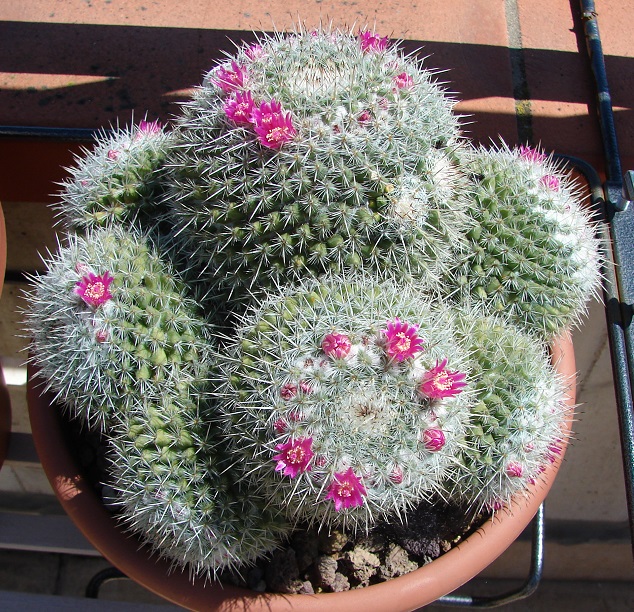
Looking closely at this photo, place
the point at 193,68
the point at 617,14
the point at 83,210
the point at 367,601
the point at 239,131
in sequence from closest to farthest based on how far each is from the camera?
the point at 239,131
the point at 367,601
the point at 83,210
the point at 193,68
the point at 617,14

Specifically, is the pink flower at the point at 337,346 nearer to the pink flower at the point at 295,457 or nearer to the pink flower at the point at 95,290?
the pink flower at the point at 295,457

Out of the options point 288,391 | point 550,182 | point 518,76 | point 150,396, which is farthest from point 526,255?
point 518,76

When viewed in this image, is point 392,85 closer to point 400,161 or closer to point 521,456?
point 400,161

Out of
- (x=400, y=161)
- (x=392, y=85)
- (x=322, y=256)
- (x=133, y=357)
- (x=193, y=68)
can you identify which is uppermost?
(x=193, y=68)

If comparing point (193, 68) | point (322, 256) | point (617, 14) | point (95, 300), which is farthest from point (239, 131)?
point (617, 14)

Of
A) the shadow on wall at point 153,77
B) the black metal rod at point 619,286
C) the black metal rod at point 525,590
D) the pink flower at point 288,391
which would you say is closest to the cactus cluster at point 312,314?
the pink flower at point 288,391
